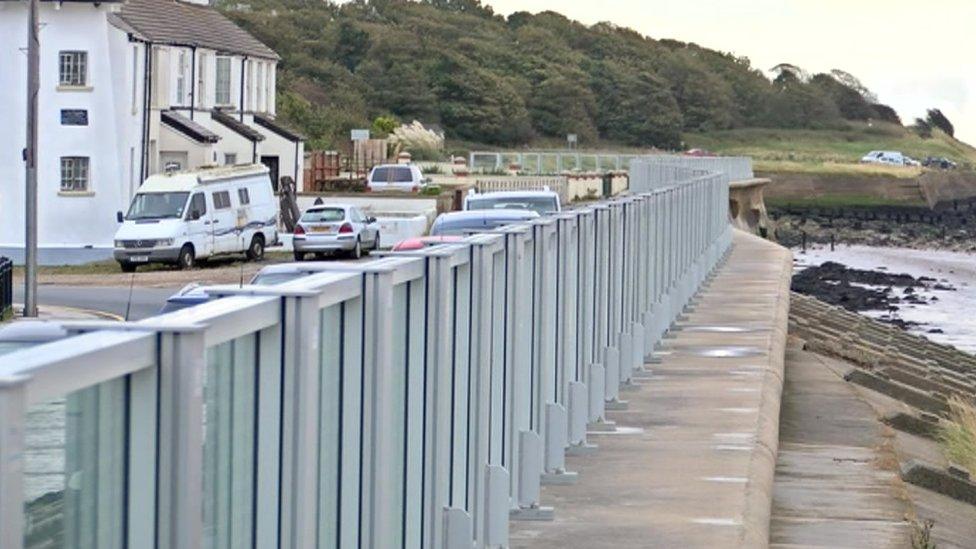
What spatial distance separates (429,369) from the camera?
805 centimetres

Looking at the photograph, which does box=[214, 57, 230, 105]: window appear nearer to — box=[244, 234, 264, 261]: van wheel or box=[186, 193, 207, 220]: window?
box=[244, 234, 264, 261]: van wheel

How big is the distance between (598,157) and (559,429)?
76578 millimetres

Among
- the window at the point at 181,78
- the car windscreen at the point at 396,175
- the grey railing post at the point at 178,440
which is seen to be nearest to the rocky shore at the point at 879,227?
the car windscreen at the point at 396,175

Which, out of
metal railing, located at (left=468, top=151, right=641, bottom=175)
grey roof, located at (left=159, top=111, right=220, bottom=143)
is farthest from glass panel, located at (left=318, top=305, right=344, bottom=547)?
metal railing, located at (left=468, top=151, right=641, bottom=175)

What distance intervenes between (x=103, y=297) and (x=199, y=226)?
934 cm

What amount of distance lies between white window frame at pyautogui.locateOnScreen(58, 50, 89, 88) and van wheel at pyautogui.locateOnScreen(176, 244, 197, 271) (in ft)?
30.1

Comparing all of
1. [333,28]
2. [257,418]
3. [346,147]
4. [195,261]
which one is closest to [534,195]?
[195,261]

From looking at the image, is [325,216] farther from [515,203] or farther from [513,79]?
[513,79]

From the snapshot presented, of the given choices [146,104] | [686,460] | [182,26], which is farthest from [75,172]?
[686,460]

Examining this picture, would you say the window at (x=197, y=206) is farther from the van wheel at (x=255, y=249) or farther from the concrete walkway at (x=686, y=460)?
the concrete walkway at (x=686, y=460)

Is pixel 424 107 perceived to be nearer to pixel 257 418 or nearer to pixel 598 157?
pixel 598 157

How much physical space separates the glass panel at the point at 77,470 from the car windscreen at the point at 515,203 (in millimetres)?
29413

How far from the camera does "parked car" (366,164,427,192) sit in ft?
216

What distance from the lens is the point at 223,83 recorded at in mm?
65375
